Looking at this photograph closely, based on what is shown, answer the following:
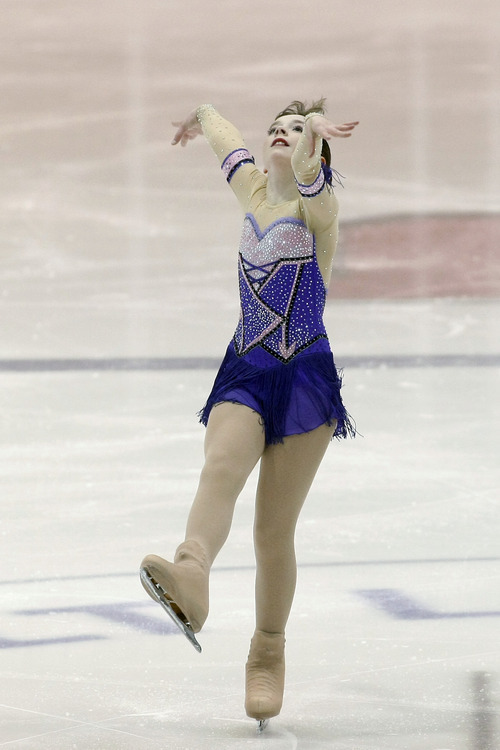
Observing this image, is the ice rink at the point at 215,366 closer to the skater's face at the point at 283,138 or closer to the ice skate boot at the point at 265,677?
the ice skate boot at the point at 265,677

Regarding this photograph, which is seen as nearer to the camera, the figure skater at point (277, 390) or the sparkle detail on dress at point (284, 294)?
the figure skater at point (277, 390)

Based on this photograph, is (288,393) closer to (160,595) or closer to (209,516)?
(209,516)

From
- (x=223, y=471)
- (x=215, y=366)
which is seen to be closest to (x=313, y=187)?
(x=223, y=471)

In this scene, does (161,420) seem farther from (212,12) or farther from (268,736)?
(212,12)

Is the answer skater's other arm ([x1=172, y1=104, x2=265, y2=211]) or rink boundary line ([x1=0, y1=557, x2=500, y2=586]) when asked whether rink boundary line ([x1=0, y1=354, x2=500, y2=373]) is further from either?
skater's other arm ([x1=172, y1=104, x2=265, y2=211])

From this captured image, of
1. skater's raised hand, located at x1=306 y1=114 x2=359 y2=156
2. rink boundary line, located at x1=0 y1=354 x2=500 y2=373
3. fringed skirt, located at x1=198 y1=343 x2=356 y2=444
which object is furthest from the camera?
rink boundary line, located at x1=0 y1=354 x2=500 y2=373

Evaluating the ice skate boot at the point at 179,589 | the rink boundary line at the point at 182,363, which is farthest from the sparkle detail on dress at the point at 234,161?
the rink boundary line at the point at 182,363

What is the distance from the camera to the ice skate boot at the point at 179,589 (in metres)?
2.02

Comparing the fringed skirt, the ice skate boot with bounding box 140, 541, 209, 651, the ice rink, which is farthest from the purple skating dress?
the ice rink

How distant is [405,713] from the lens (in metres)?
2.31

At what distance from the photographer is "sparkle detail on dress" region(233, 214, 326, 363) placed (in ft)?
7.98

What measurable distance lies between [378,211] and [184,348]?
2541 millimetres

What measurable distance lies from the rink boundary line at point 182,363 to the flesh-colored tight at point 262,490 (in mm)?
5111

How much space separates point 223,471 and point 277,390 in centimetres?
20
